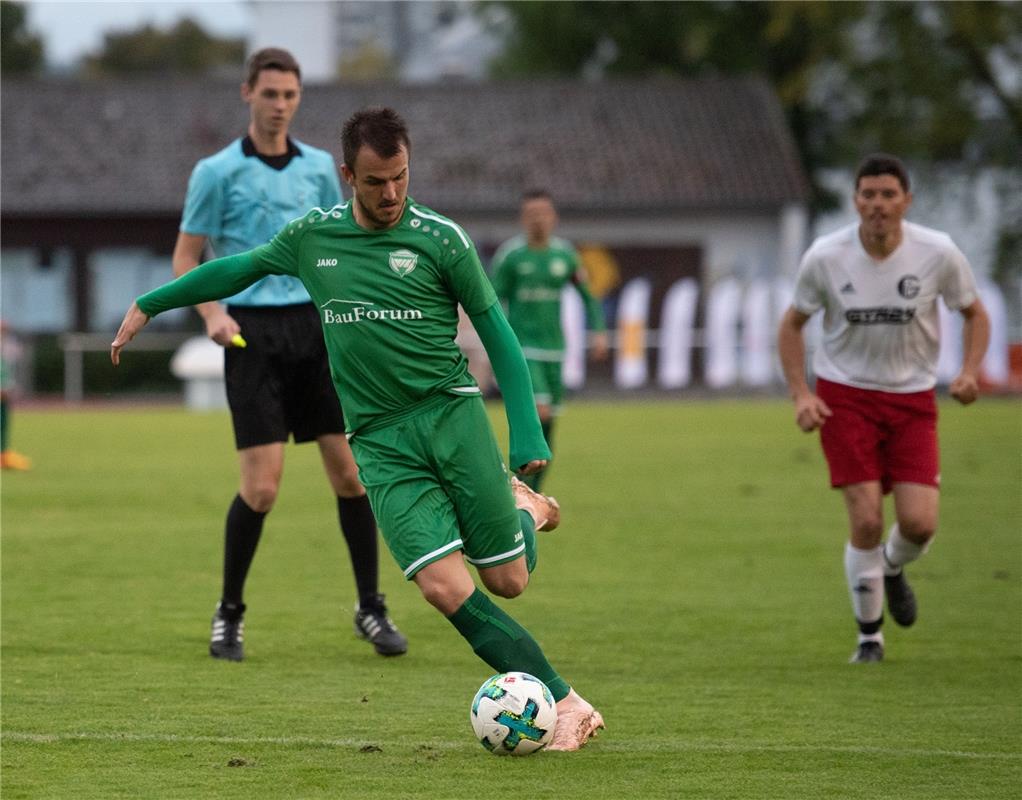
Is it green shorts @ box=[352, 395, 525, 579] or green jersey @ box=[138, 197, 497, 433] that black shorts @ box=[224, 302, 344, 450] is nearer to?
green jersey @ box=[138, 197, 497, 433]

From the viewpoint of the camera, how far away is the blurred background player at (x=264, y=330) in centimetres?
754

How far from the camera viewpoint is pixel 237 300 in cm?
766

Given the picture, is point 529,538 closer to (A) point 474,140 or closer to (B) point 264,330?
(B) point 264,330

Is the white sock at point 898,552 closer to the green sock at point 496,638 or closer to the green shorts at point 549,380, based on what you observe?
the green sock at point 496,638

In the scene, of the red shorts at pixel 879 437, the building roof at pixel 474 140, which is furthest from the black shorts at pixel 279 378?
the building roof at pixel 474 140

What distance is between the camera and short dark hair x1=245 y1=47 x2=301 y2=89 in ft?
25.1

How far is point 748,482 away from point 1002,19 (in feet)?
91.2

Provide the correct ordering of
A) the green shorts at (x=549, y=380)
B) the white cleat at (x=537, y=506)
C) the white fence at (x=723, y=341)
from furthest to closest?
the white fence at (x=723, y=341)
the green shorts at (x=549, y=380)
the white cleat at (x=537, y=506)

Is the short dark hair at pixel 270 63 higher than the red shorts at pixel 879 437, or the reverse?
the short dark hair at pixel 270 63

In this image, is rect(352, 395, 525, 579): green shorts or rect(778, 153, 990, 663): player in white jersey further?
rect(778, 153, 990, 663): player in white jersey

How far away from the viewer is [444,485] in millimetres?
5926

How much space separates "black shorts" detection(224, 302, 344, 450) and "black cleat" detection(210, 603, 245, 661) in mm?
729

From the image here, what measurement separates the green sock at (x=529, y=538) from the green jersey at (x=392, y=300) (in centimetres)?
54

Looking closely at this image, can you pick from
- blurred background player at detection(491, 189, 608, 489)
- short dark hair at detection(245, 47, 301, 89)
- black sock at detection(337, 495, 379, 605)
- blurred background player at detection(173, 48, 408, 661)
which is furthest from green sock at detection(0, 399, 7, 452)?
short dark hair at detection(245, 47, 301, 89)
